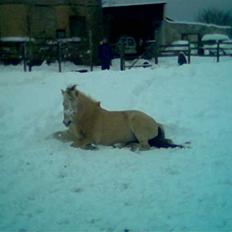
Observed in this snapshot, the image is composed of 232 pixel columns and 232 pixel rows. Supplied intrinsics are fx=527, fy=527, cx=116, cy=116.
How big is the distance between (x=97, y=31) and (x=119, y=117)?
1017 inches

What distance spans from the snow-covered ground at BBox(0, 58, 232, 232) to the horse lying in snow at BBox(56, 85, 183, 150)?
11.5 inches

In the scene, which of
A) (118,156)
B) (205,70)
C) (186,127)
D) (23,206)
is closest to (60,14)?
(205,70)

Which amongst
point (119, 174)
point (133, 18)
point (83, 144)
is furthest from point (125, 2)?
point (119, 174)

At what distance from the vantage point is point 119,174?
7148 millimetres

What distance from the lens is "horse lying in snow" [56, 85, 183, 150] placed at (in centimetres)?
880

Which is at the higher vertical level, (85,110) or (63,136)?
(85,110)

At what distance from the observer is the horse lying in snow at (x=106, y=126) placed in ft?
28.9

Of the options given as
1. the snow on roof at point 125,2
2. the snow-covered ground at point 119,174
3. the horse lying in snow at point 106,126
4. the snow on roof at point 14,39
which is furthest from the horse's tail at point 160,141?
the snow on roof at point 125,2

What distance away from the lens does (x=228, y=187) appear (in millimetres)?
6477

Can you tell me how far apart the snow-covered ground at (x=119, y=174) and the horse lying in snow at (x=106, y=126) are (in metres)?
0.29

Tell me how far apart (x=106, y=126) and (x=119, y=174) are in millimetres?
1940

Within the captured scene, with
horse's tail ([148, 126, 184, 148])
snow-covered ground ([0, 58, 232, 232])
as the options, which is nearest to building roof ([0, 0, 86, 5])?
snow-covered ground ([0, 58, 232, 232])

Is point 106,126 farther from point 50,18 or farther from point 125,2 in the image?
point 125,2

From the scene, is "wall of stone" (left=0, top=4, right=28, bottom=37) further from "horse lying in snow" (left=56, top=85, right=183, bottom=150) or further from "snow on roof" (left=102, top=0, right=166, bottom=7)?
"horse lying in snow" (left=56, top=85, right=183, bottom=150)
